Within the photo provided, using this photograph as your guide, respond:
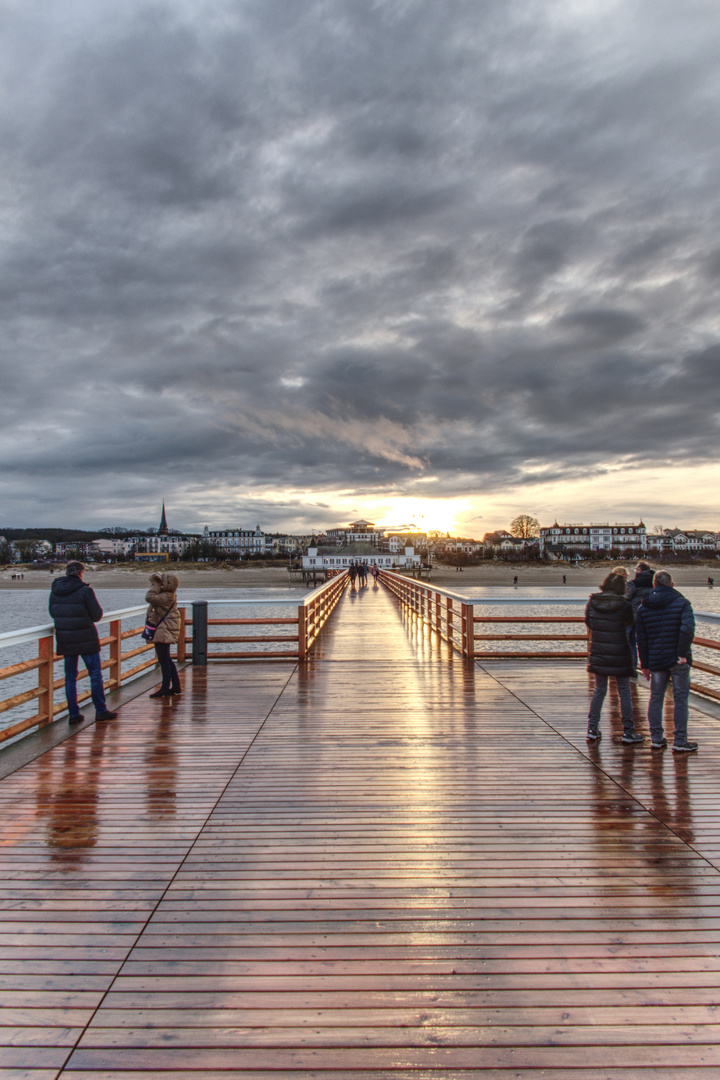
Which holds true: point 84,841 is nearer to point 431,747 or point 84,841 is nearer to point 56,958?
point 56,958

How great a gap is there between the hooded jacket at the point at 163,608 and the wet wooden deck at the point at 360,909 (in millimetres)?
1656

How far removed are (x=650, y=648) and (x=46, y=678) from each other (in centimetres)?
578

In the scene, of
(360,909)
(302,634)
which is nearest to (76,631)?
(302,634)

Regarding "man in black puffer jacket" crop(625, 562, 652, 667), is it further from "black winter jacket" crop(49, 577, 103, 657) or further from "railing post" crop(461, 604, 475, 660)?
"black winter jacket" crop(49, 577, 103, 657)

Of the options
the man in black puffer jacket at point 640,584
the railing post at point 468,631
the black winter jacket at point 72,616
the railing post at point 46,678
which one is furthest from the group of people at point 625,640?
the railing post at point 468,631

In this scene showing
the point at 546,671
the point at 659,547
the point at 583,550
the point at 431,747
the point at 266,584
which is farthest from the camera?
the point at 659,547

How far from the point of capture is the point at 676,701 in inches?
199

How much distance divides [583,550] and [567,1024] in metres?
155

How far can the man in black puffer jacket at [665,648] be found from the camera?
4.87 meters

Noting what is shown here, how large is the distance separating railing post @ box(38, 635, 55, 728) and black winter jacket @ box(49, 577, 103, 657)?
15cm

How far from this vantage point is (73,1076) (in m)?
1.92

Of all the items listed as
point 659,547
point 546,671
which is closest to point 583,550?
point 659,547

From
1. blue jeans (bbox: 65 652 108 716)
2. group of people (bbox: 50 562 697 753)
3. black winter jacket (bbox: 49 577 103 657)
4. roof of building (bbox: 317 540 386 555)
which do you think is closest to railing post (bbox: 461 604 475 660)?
group of people (bbox: 50 562 697 753)

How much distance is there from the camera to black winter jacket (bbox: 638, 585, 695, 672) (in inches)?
191
